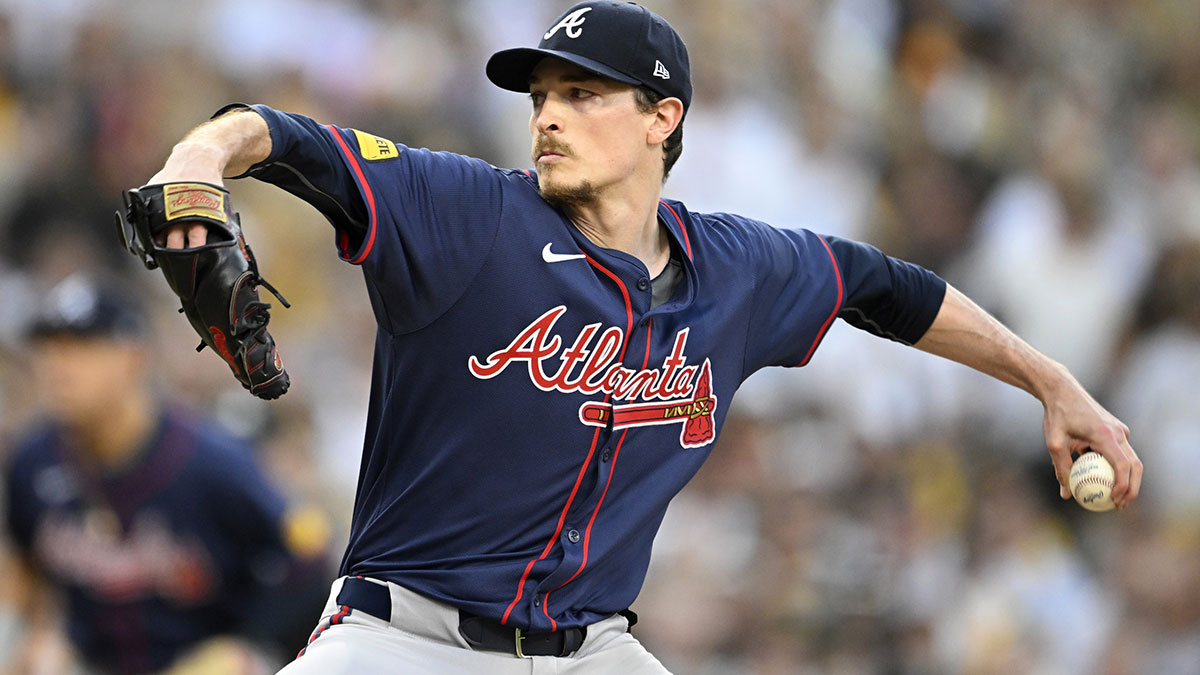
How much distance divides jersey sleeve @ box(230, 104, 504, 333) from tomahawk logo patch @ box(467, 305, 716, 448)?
0.19m

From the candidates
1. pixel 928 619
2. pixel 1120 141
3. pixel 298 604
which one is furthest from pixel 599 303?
pixel 1120 141

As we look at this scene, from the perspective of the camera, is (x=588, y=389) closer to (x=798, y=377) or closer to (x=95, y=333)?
(x=95, y=333)

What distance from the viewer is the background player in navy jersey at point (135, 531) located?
5.19 metres

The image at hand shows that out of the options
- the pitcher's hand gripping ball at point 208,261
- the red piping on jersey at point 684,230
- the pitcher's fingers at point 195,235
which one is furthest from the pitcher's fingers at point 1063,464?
the pitcher's fingers at point 195,235

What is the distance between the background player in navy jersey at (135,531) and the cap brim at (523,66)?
2.30m

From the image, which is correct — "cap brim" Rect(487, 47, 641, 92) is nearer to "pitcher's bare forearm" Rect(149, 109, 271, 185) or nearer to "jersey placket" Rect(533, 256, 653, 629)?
"jersey placket" Rect(533, 256, 653, 629)

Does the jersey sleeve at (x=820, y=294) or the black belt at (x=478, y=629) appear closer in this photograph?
the black belt at (x=478, y=629)

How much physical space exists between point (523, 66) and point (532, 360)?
752mm

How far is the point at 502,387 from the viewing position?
123 inches

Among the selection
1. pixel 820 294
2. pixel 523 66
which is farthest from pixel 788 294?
pixel 523 66

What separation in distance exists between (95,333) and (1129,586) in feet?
18.0

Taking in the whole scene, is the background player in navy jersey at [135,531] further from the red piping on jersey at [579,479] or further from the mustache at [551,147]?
the mustache at [551,147]

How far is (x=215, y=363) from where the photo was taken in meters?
6.88

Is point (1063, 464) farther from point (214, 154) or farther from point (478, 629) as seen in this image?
point (214, 154)
